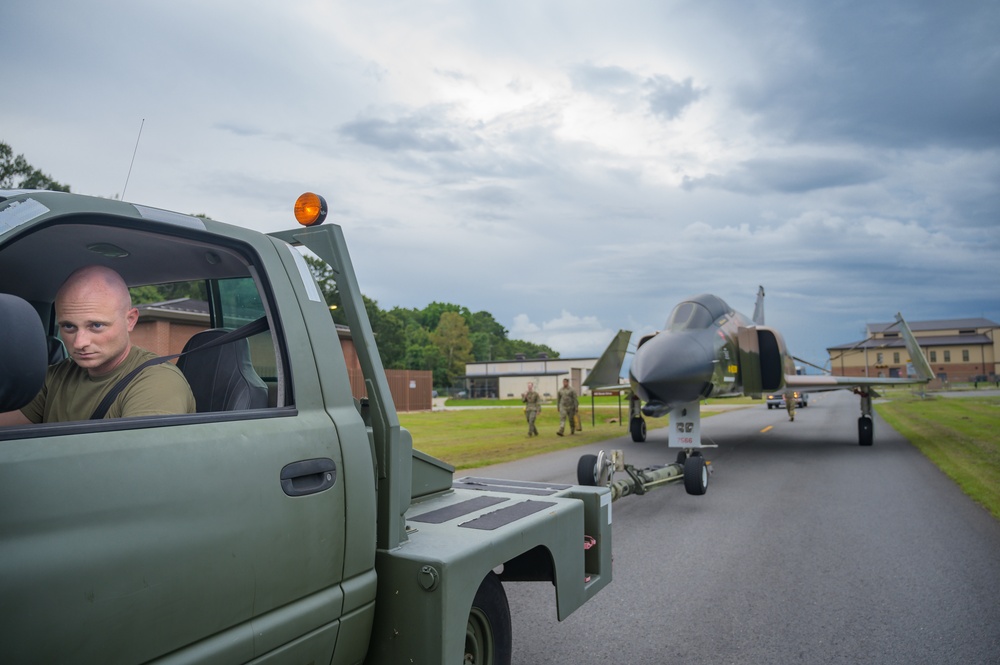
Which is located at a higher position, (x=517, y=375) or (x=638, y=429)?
(x=517, y=375)

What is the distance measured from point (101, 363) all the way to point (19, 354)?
654mm

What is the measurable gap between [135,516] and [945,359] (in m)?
123

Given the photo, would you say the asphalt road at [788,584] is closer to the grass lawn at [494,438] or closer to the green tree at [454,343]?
the grass lawn at [494,438]

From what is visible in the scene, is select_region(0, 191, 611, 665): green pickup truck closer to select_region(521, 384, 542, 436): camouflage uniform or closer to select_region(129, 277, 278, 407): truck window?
select_region(129, 277, 278, 407): truck window

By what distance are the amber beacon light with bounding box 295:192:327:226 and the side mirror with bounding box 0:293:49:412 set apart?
1334 millimetres

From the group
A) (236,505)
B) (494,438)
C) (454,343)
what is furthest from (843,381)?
(454,343)

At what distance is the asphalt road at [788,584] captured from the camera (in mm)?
4105

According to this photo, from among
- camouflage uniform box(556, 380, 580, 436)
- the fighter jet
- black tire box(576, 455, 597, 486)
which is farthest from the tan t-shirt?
camouflage uniform box(556, 380, 580, 436)

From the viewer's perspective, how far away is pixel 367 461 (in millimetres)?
2340

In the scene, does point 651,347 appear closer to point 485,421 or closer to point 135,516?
point 135,516

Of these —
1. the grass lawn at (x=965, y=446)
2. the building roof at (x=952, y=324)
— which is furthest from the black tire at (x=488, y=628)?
the building roof at (x=952, y=324)

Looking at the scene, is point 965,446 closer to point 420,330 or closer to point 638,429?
→ point 638,429

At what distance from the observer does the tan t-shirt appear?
1.96 metres

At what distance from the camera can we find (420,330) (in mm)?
100312
